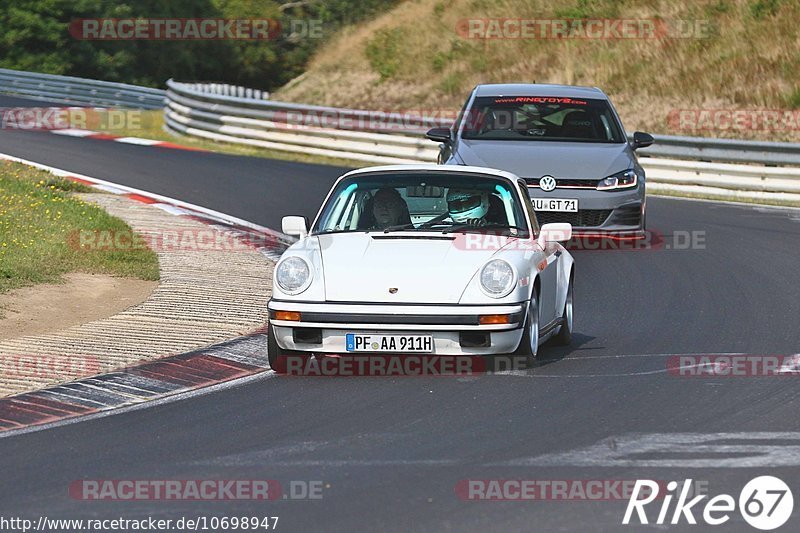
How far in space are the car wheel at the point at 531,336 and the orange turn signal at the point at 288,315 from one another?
1.39 m

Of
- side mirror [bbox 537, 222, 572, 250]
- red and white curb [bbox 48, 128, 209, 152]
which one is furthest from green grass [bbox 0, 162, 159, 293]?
red and white curb [bbox 48, 128, 209, 152]

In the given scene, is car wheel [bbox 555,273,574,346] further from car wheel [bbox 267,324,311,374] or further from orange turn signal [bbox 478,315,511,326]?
car wheel [bbox 267,324,311,374]

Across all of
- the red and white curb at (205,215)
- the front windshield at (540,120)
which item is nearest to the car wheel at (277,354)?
the red and white curb at (205,215)

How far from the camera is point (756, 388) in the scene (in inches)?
352

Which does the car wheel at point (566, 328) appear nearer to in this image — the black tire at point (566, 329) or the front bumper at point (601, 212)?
the black tire at point (566, 329)

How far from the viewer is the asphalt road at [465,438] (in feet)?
20.4

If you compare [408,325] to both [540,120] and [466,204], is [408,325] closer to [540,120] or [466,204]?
[466,204]

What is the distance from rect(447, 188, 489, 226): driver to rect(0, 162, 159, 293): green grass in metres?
4.10

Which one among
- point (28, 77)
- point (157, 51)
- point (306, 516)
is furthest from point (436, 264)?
point (157, 51)

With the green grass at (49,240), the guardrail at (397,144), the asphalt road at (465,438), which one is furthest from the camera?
the guardrail at (397,144)

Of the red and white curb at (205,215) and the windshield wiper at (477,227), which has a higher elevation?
the windshield wiper at (477,227)

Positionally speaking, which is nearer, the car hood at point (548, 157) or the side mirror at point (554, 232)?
the side mirror at point (554, 232)

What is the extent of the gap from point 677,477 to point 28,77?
114 ft

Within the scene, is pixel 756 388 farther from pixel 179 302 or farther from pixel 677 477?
pixel 179 302
